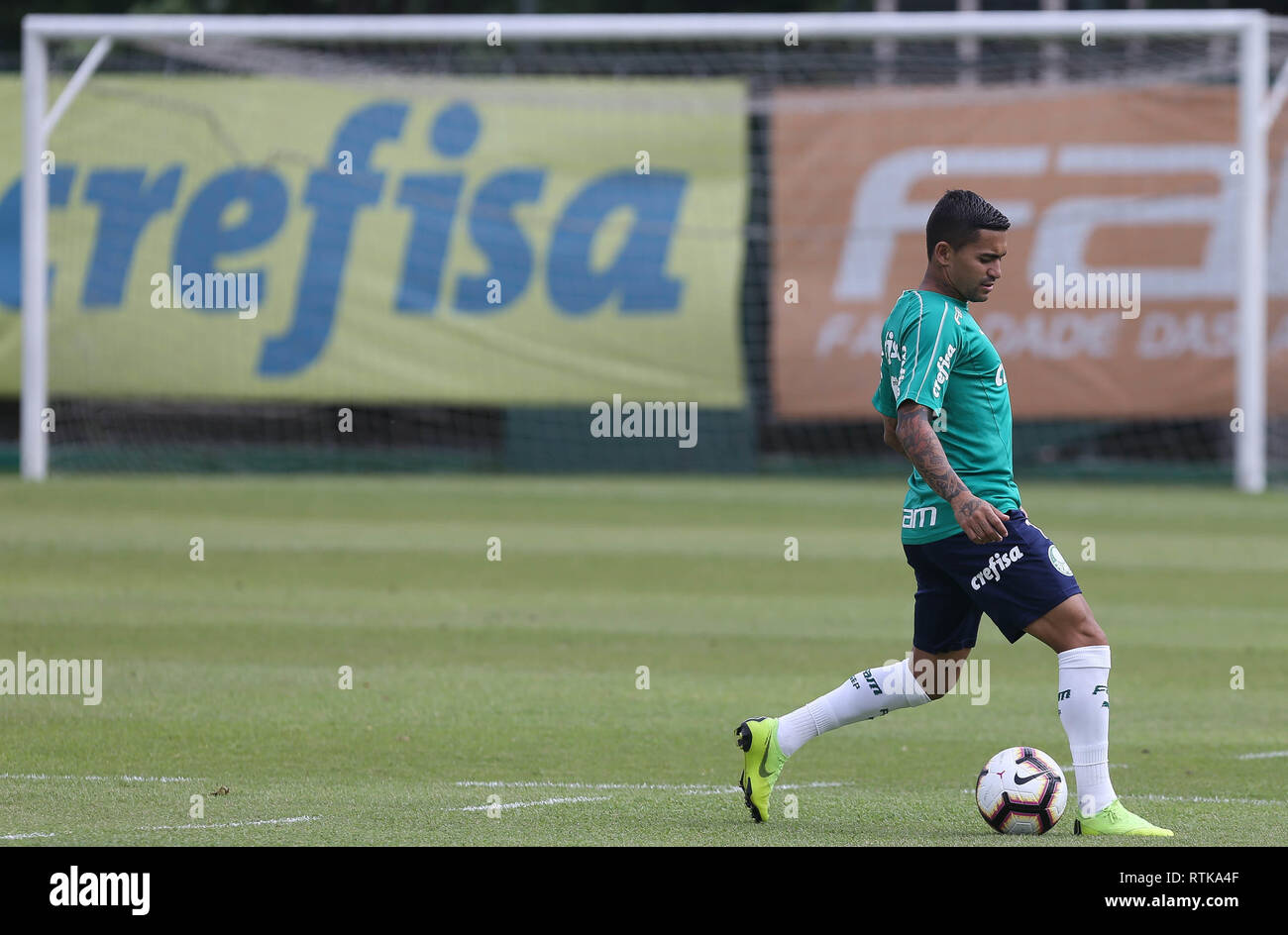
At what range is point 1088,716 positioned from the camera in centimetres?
521

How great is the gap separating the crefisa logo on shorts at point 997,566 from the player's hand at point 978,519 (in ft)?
0.35

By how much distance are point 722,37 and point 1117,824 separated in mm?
12977

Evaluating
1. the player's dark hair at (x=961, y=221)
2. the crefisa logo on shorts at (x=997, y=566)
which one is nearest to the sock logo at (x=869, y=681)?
the crefisa logo on shorts at (x=997, y=566)

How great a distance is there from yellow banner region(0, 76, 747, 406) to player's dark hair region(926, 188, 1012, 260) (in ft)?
43.0

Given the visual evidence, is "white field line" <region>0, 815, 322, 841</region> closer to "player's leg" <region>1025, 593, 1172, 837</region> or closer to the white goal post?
"player's leg" <region>1025, 593, 1172, 837</region>

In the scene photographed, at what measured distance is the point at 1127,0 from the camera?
2103cm

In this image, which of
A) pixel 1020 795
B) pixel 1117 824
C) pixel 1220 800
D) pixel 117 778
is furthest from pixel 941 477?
pixel 117 778

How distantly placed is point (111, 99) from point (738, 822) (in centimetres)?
1476

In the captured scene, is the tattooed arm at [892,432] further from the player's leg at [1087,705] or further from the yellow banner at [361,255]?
the yellow banner at [361,255]

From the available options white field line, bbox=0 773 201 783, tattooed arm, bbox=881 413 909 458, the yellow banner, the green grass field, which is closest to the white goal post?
the yellow banner

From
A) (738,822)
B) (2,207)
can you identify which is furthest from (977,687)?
(2,207)

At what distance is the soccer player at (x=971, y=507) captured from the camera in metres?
5.14

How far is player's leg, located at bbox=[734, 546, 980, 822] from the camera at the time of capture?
545 centimetres
